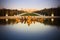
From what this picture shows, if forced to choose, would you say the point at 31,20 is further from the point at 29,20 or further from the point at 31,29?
the point at 31,29

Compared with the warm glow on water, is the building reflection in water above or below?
above

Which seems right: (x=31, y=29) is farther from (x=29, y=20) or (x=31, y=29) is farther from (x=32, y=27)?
(x=29, y=20)

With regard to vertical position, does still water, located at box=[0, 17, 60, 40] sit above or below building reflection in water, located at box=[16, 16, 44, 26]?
below

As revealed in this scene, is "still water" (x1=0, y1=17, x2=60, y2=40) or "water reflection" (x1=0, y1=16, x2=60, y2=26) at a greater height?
"water reflection" (x1=0, y1=16, x2=60, y2=26)

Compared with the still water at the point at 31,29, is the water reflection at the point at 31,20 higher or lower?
higher

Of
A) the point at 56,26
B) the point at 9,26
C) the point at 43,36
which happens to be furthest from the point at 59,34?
the point at 9,26

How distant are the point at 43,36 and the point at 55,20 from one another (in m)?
0.34

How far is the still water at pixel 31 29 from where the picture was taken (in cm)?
170

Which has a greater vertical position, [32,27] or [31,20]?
[31,20]

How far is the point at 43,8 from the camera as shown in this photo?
173 cm

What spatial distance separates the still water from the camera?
1.70 meters

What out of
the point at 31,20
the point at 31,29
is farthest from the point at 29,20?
the point at 31,29

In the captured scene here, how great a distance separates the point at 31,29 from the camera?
5.62ft

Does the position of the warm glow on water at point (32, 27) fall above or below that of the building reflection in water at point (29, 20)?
below
